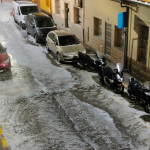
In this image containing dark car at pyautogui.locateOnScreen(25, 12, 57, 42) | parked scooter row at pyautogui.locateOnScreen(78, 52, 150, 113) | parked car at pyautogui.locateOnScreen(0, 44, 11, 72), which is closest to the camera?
parked scooter row at pyautogui.locateOnScreen(78, 52, 150, 113)

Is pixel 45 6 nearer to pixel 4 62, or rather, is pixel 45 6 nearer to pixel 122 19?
pixel 4 62

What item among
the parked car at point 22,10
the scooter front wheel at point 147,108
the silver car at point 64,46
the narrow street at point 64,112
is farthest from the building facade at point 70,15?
the scooter front wheel at point 147,108

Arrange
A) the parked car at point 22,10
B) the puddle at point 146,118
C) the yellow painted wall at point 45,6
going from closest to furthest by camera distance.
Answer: the puddle at point 146,118
the parked car at point 22,10
the yellow painted wall at point 45,6

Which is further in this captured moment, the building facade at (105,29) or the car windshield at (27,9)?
the car windshield at (27,9)

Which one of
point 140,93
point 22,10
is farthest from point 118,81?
point 22,10

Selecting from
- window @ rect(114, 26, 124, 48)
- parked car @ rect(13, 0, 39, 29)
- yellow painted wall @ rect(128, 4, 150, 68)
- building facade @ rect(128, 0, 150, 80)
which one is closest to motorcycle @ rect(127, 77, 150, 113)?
building facade @ rect(128, 0, 150, 80)

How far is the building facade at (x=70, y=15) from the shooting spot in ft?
65.7

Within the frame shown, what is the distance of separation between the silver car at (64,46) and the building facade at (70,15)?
348 cm

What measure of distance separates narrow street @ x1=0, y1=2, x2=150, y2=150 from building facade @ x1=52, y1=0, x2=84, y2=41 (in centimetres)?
593

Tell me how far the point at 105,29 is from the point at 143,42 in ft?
12.2

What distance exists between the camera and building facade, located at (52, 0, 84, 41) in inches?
789

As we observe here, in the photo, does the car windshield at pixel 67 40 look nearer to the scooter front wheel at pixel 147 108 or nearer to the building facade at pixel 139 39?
the building facade at pixel 139 39

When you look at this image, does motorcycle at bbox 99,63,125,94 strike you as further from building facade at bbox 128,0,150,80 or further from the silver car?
the silver car

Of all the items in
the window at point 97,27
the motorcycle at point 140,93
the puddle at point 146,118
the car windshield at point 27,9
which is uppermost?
the car windshield at point 27,9
